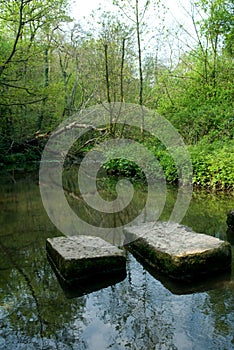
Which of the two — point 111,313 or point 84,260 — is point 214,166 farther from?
point 111,313

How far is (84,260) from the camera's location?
13.9 ft

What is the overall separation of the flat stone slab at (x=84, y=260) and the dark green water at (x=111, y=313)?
0.56 ft

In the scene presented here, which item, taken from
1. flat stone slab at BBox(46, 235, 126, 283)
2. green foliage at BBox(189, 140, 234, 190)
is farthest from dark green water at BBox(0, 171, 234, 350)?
green foliage at BBox(189, 140, 234, 190)

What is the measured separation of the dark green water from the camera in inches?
121

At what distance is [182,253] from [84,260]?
113 cm

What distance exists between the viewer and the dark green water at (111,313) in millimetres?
3080

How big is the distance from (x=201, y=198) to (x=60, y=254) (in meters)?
5.39

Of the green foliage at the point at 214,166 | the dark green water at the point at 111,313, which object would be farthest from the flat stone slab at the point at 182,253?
the green foliage at the point at 214,166

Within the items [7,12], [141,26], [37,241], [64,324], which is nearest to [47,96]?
[7,12]

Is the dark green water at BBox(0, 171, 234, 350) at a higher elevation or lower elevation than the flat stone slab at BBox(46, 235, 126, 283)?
lower

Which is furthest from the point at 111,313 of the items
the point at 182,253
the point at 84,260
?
the point at 182,253

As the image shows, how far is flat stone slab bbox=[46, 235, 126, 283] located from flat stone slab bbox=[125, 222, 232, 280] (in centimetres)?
46

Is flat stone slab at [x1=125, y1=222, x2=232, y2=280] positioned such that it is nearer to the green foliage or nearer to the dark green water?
the dark green water

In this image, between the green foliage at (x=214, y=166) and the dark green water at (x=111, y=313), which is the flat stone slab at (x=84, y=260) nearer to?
the dark green water at (x=111, y=313)
